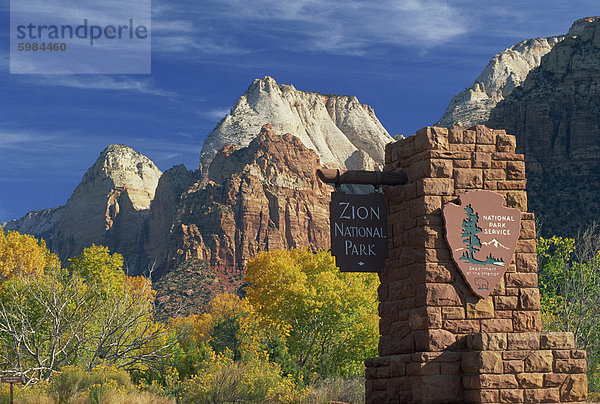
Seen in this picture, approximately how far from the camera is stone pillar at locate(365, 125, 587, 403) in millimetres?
12703

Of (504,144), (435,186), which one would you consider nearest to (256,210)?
(504,144)

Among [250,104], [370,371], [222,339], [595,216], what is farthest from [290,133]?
[370,371]

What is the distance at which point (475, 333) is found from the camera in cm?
1309

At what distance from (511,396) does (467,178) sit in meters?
3.79

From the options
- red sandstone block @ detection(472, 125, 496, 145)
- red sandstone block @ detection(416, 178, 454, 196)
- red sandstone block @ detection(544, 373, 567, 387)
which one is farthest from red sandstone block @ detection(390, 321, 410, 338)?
red sandstone block @ detection(472, 125, 496, 145)

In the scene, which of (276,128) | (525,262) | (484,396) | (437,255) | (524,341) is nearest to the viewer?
(484,396)

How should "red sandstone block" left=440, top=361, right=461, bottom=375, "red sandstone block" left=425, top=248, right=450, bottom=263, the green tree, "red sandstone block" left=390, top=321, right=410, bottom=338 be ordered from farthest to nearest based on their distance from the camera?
the green tree
"red sandstone block" left=390, top=321, right=410, bottom=338
"red sandstone block" left=425, top=248, right=450, bottom=263
"red sandstone block" left=440, top=361, right=461, bottom=375

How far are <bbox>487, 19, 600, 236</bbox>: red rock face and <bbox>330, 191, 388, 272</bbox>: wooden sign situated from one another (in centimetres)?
10056

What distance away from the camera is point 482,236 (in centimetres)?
1352

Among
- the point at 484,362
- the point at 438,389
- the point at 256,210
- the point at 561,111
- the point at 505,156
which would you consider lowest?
the point at 438,389

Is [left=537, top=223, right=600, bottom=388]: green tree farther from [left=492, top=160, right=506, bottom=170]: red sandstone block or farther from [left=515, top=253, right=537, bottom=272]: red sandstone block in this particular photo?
[left=492, top=160, right=506, bottom=170]: red sandstone block

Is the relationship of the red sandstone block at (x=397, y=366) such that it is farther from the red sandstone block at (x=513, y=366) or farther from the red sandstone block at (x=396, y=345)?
the red sandstone block at (x=513, y=366)

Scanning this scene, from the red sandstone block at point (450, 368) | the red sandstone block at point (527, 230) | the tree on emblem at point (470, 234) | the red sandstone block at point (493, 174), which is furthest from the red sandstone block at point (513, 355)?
the red sandstone block at point (493, 174)

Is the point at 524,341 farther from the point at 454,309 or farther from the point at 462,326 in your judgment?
the point at 454,309
